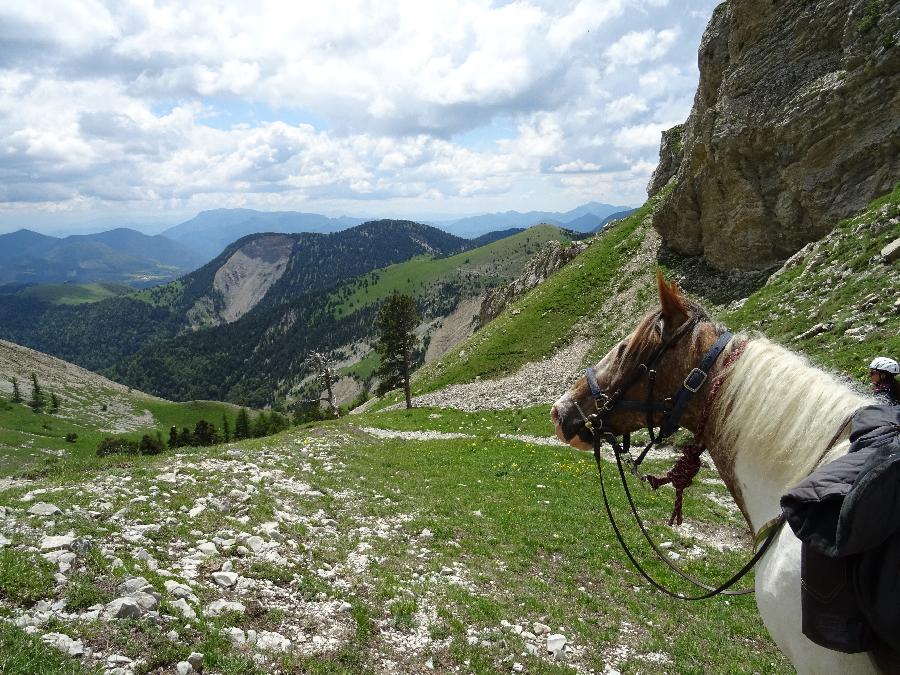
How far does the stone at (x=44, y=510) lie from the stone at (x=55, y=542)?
1534 millimetres

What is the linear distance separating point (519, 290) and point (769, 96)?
182 feet

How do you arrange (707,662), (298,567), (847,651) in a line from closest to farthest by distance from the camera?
(847,651), (707,662), (298,567)

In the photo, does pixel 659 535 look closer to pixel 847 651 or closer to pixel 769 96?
pixel 847 651

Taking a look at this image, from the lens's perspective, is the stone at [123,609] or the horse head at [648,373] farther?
the stone at [123,609]

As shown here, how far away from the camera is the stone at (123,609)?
576 cm

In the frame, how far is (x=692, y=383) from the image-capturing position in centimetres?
443

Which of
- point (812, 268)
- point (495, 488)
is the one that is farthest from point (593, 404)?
point (812, 268)

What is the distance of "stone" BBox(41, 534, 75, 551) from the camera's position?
6.96 m

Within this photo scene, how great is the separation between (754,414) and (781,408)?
0.22 metres

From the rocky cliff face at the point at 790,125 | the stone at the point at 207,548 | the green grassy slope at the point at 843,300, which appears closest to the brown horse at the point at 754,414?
the stone at the point at 207,548

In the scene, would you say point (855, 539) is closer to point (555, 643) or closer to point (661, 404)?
point (661, 404)

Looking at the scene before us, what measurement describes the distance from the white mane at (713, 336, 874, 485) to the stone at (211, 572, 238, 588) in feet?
23.2

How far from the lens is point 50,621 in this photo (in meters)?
5.43

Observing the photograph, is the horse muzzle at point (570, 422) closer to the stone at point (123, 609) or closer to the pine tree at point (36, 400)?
the stone at point (123, 609)
